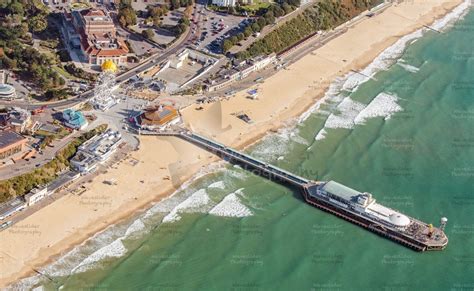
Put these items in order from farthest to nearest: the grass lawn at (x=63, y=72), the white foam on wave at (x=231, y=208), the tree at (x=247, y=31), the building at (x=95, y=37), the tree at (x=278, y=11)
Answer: the tree at (x=278, y=11) < the tree at (x=247, y=31) < the building at (x=95, y=37) < the grass lawn at (x=63, y=72) < the white foam on wave at (x=231, y=208)

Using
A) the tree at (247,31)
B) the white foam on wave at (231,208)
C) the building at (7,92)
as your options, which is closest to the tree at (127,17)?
the tree at (247,31)

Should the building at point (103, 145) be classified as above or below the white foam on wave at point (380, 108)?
above

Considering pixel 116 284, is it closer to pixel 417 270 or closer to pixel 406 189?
pixel 417 270

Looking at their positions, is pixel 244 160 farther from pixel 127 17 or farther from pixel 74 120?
pixel 127 17

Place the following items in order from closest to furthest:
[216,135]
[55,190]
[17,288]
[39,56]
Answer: [17,288], [55,190], [216,135], [39,56]

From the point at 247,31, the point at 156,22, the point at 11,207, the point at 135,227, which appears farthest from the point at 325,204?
the point at 156,22

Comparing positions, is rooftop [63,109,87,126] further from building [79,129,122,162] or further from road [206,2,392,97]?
road [206,2,392,97]

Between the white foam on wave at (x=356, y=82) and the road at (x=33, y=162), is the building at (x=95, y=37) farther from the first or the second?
the white foam on wave at (x=356, y=82)

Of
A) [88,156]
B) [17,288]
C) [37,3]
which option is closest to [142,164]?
[88,156]

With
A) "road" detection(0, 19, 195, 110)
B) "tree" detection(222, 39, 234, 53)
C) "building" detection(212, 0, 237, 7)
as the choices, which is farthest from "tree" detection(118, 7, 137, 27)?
"building" detection(212, 0, 237, 7)
